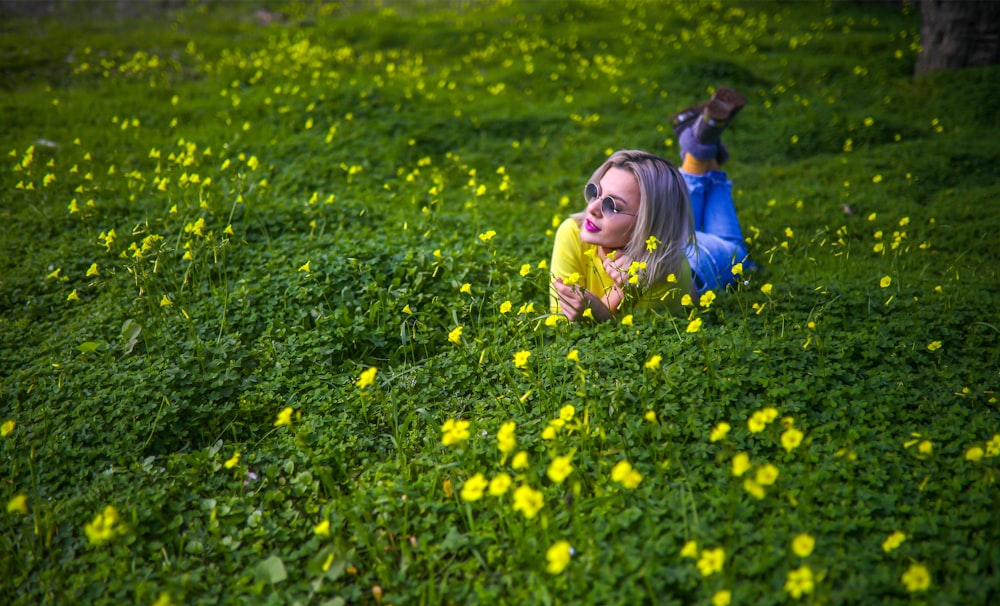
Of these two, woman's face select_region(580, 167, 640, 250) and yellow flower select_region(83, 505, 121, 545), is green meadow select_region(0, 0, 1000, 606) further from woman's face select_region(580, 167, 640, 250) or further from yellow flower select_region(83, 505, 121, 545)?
woman's face select_region(580, 167, 640, 250)

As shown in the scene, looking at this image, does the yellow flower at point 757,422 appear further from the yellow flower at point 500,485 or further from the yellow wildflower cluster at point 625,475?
the yellow flower at point 500,485

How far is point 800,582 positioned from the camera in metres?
1.96

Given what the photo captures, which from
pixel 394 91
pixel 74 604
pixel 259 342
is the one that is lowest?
pixel 74 604

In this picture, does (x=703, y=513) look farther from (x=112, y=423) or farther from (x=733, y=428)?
(x=112, y=423)

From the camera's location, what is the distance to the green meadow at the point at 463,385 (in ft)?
7.59

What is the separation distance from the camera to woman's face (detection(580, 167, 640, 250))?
354 cm

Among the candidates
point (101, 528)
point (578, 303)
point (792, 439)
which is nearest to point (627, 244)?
point (578, 303)

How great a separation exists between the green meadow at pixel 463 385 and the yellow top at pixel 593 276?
180mm

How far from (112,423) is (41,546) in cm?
66

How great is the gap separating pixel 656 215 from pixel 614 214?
0.22m

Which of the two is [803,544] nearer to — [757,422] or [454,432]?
[757,422]

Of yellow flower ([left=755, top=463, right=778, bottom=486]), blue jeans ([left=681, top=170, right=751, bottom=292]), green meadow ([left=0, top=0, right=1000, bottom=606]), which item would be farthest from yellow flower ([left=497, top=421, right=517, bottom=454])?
blue jeans ([left=681, top=170, right=751, bottom=292])

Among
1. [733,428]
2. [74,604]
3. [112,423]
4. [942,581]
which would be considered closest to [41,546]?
[74,604]

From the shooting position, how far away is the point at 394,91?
26.9ft
